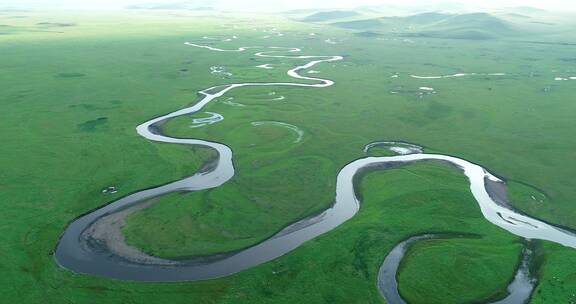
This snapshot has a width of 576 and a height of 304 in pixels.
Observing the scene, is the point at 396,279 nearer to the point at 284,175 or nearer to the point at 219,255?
the point at 219,255

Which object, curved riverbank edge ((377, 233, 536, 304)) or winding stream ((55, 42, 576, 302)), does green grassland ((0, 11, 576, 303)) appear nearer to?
curved riverbank edge ((377, 233, 536, 304))

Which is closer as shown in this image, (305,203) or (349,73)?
(305,203)

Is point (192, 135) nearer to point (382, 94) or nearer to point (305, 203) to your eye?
point (305, 203)

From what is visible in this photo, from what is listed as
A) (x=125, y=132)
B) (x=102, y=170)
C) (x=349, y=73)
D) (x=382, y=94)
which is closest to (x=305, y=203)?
(x=102, y=170)

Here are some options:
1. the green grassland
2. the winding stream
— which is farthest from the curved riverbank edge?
the winding stream

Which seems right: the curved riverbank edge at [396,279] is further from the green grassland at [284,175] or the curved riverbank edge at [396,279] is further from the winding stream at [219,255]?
the winding stream at [219,255]

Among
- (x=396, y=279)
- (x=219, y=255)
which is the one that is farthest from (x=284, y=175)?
(x=396, y=279)

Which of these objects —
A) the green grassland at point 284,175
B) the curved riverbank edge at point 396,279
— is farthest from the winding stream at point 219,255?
the curved riverbank edge at point 396,279
